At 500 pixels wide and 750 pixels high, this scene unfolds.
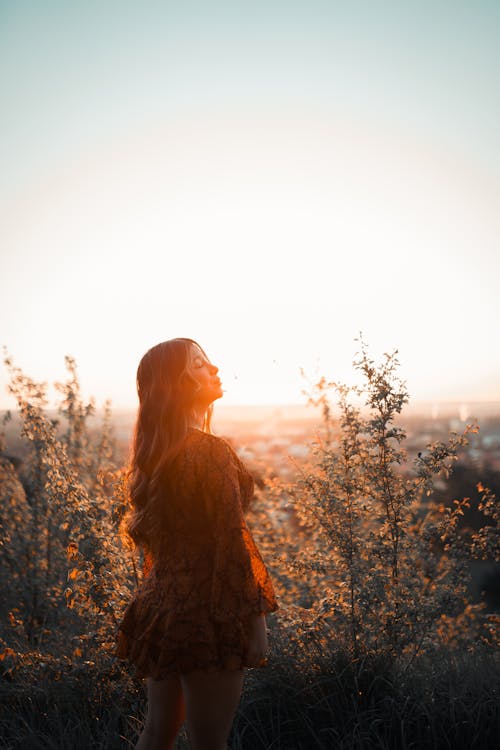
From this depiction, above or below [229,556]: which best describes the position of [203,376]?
above

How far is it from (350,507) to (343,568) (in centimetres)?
39

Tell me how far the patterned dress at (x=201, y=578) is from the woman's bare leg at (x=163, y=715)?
0.09 meters

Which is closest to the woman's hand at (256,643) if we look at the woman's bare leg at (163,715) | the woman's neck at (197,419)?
the woman's bare leg at (163,715)

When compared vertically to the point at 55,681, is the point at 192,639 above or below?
above

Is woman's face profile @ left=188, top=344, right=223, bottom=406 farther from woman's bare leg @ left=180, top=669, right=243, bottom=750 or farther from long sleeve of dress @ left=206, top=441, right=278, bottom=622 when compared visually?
woman's bare leg @ left=180, top=669, right=243, bottom=750

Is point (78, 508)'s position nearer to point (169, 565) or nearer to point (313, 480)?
point (169, 565)

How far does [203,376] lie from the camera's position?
6.71 feet

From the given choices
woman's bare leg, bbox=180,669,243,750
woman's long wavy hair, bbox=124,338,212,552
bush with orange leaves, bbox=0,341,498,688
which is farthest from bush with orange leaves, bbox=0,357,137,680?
woman's bare leg, bbox=180,669,243,750

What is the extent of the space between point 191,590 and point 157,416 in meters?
0.68

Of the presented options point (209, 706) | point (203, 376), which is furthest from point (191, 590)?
point (203, 376)

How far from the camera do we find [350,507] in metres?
3.03

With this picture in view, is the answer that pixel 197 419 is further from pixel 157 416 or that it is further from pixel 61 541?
pixel 61 541

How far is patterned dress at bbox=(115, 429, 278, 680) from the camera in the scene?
5.49 feet

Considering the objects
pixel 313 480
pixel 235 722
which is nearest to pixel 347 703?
pixel 235 722
